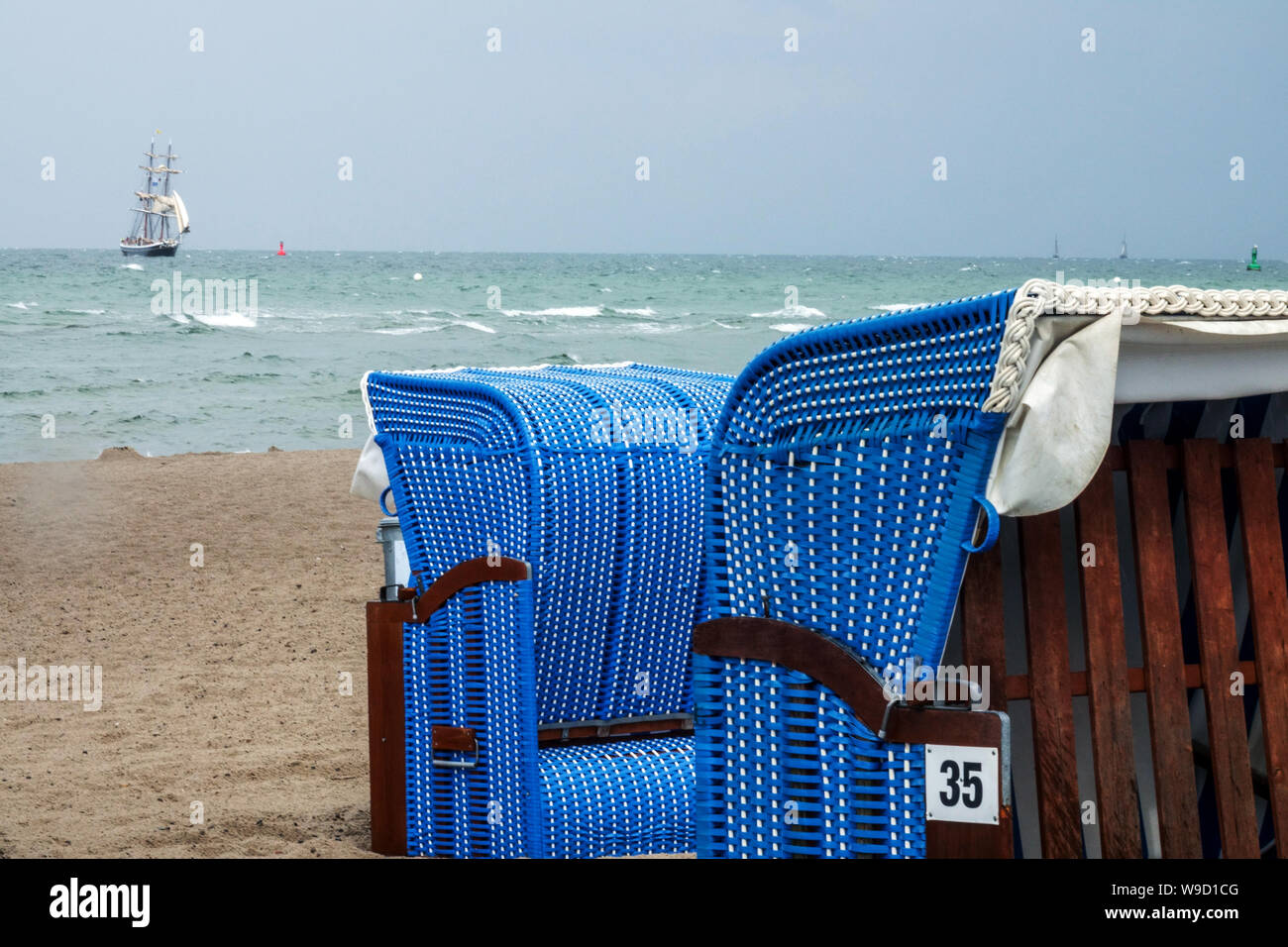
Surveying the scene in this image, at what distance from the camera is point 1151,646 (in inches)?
111

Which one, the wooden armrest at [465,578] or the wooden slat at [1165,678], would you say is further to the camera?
the wooden armrest at [465,578]

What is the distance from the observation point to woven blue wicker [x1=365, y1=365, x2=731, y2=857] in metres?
4.33

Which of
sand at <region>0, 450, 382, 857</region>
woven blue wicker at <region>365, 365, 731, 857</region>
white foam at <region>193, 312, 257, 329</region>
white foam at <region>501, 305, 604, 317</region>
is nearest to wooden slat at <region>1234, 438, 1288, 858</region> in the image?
woven blue wicker at <region>365, 365, 731, 857</region>

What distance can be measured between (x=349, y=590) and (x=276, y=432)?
430 inches

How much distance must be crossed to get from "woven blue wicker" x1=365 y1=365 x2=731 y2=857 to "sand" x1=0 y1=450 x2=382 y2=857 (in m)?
0.99

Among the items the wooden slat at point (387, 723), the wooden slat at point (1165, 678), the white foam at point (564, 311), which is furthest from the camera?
the white foam at point (564, 311)

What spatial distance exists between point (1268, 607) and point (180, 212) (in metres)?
63.9

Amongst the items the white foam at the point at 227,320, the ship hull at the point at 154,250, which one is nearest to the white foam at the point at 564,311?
the white foam at the point at 227,320

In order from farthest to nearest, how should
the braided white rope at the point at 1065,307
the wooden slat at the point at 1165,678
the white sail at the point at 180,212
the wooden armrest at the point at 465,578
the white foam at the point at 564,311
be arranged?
the white sail at the point at 180,212, the white foam at the point at 564,311, the wooden armrest at the point at 465,578, the wooden slat at the point at 1165,678, the braided white rope at the point at 1065,307

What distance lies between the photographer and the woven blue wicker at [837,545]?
8.38ft

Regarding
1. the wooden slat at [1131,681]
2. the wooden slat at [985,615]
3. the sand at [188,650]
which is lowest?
the sand at [188,650]

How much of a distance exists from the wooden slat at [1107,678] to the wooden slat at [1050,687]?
72mm

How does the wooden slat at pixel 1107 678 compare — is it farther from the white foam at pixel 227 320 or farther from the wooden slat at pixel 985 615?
the white foam at pixel 227 320

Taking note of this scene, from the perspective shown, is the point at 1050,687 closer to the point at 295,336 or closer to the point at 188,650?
the point at 188,650
